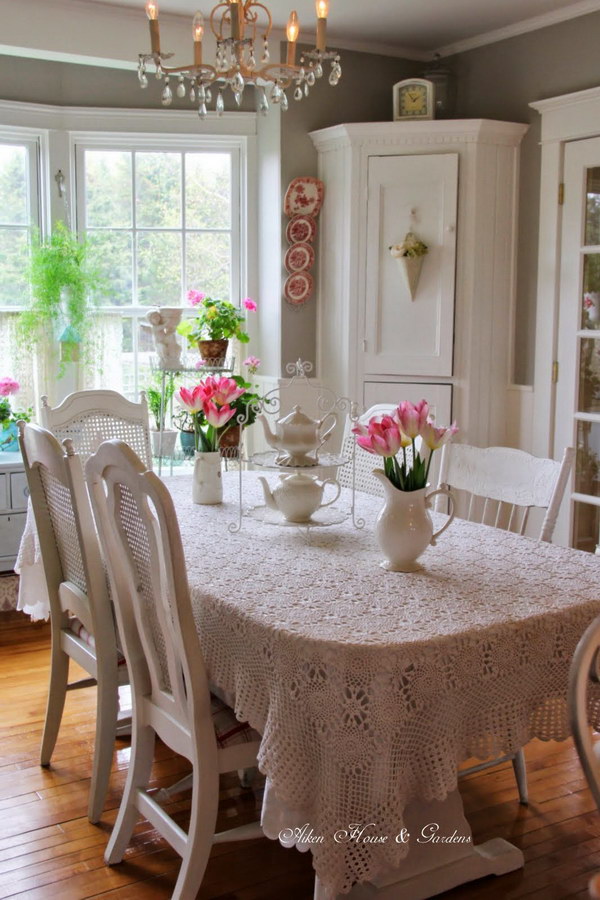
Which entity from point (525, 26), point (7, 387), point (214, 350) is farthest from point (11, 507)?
point (525, 26)

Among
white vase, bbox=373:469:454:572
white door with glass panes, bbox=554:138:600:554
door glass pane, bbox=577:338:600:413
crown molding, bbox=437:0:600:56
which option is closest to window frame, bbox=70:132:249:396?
crown molding, bbox=437:0:600:56

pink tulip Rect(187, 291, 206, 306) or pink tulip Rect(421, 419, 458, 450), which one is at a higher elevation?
pink tulip Rect(187, 291, 206, 306)

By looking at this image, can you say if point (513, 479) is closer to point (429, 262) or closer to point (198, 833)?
point (198, 833)

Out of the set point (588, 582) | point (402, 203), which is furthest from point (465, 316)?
point (588, 582)

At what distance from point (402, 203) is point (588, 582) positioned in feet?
9.07

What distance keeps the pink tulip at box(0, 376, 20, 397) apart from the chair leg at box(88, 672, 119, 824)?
2.09 meters

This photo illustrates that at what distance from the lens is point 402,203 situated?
4.45 metres

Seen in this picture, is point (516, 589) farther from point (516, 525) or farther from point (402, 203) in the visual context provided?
point (402, 203)

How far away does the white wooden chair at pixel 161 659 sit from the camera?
6.14ft

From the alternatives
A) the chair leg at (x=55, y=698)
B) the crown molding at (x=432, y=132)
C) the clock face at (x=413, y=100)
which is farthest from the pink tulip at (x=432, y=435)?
the clock face at (x=413, y=100)

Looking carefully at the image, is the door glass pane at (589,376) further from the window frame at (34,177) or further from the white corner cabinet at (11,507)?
the window frame at (34,177)

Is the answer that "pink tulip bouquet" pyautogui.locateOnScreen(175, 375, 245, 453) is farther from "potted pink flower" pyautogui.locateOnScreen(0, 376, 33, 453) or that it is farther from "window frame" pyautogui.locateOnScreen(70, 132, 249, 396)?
"window frame" pyautogui.locateOnScreen(70, 132, 249, 396)

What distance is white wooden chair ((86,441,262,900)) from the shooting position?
1.87 metres

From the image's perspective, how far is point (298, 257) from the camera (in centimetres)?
465
